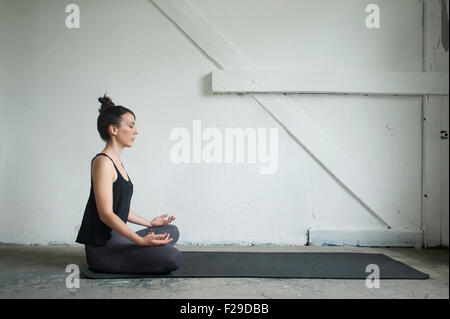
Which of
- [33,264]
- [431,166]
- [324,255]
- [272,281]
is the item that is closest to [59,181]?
[33,264]

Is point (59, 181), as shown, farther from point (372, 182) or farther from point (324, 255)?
point (372, 182)

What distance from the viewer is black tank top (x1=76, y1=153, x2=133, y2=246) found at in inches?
85.8

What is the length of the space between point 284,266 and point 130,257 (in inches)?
41.7

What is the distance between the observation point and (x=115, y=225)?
2074 mm

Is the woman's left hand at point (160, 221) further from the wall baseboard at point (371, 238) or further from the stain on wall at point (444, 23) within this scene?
the stain on wall at point (444, 23)

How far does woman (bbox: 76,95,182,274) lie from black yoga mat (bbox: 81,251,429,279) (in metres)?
0.08

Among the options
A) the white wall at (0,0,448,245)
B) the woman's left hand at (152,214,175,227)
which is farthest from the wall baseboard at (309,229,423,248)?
the woman's left hand at (152,214,175,227)

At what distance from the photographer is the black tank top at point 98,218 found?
2180 mm

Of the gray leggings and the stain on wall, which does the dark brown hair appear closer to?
the gray leggings

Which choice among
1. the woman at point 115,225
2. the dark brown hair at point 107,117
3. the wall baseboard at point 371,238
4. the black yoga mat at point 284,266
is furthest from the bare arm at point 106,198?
the wall baseboard at point 371,238

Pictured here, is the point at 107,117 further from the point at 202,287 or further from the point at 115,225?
the point at 202,287

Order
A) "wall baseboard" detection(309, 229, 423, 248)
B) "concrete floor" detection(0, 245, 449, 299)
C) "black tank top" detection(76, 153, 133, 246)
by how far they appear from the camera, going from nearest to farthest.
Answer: "concrete floor" detection(0, 245, 449, 299) < "black tank top" detection(76, 153, 133, 246) < "wall baseboard" detection(309, 229, 423, 248)

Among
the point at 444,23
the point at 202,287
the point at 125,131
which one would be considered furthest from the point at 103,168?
the point at 444,23

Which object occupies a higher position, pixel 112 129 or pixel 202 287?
pixel 112 129
